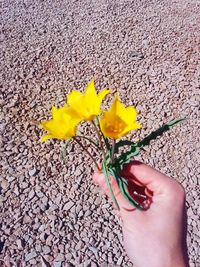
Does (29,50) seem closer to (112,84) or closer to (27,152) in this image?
(112,84)

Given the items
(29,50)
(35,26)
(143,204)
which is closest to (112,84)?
(29,50)

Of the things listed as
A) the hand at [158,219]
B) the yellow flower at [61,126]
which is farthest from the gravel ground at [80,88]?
the yellow flower at [61,126]

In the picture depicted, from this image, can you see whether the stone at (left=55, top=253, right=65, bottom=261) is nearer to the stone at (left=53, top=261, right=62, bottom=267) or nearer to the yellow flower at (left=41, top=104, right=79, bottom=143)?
the stone at (left=53, top=261, right=62, bottom=267)

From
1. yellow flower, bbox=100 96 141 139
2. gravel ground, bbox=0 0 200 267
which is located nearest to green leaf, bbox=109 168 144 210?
yellow flower, bbox=100 96 141 139

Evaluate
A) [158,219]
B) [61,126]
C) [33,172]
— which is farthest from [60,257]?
[61,126]

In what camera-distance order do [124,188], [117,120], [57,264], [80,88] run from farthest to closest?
[80,88]
[57,264]
[124,188]
[117,120]

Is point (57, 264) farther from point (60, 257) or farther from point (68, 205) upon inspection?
point (68, 205)
